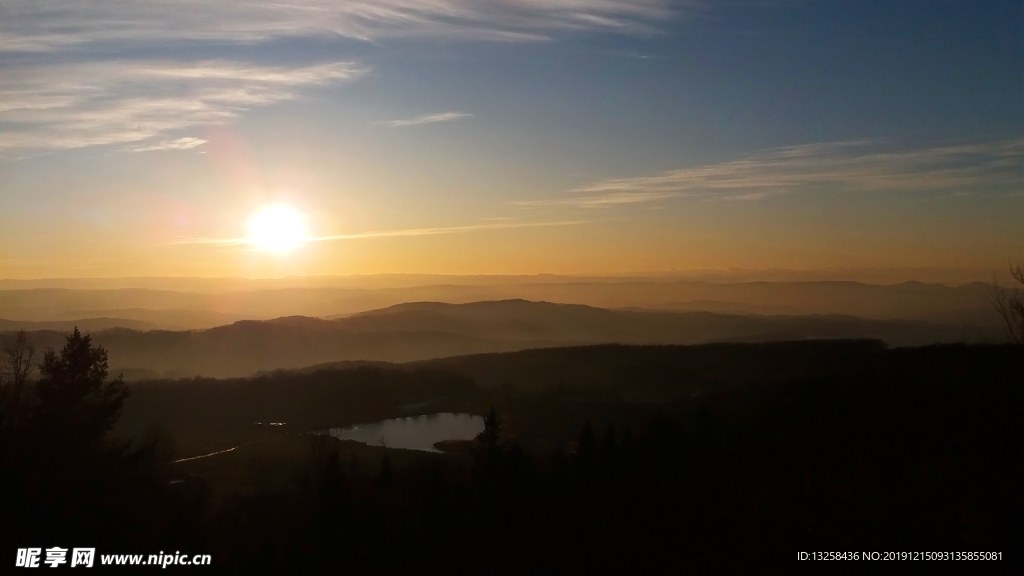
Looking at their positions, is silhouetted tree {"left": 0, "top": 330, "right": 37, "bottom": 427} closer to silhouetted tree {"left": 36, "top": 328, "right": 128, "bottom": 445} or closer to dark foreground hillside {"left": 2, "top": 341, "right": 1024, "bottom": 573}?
silhouetted tree {"left": 36, "top": 328, "right": 128, "bottom": 445}

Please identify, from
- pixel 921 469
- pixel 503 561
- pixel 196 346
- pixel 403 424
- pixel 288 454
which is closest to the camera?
pixel 921 469

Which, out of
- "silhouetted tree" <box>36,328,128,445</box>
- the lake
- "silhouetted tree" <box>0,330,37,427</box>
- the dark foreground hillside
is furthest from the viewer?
the lake

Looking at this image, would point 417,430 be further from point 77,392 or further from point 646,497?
point 77,392

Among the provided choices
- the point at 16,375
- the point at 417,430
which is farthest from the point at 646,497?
the point at 417,430

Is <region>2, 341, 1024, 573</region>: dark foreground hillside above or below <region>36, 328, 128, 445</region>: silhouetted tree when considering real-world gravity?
below

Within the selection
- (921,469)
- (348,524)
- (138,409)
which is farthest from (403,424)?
(921,469)

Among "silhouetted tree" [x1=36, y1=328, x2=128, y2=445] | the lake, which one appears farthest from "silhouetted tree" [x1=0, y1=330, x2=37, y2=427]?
the lake

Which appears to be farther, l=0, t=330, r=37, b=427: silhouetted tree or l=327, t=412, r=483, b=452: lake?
l=327, t=412, r=483, b=452: lake

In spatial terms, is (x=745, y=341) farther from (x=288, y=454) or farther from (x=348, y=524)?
(x=348, y=524)
